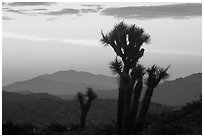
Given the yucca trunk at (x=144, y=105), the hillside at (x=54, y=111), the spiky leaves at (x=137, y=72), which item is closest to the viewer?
the spiky leaves at (x=137, y=72)

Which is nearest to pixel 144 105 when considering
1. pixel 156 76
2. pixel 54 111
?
pixel 156 76

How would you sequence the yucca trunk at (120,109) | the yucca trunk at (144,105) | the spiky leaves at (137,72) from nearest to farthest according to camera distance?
the spiky leaves at (137,72), the yucca trunk at (120,109), the yucca trunk at (144,105)

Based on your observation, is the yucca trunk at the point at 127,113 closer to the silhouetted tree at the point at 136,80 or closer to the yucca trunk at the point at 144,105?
the silhouetted tree at the point at 136,80

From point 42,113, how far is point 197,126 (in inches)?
1032

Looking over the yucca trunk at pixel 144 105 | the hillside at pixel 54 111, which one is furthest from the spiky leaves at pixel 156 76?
the hillside at pixel 54 111

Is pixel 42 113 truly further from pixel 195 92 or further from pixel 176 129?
pixel 195 92

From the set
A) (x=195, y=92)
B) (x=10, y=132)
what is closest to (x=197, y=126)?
(x=10, y=132)

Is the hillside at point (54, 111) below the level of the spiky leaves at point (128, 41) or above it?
below

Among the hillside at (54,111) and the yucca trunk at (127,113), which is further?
the hillside at (54,111)

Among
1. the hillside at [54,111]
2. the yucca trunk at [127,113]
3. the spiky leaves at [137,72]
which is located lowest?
the hillside at [54,111]

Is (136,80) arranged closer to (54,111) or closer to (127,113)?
(127,113)

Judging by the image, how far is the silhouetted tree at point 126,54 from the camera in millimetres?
14891

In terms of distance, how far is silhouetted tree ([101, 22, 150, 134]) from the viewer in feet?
48.9

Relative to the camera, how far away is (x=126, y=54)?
1496cm
